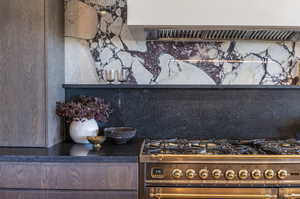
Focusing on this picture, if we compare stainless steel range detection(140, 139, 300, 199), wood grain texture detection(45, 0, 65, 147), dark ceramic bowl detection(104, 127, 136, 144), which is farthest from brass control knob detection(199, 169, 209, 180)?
wood grain texture detection(45, 0, 65, 147)

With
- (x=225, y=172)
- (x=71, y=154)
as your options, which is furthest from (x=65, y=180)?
(x=225, y=172)

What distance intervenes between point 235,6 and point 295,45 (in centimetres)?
81

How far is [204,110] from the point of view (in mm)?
2068

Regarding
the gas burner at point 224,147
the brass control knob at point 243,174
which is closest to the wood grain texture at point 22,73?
the gas burner at point 224,147

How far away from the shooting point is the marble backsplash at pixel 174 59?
2.07 m

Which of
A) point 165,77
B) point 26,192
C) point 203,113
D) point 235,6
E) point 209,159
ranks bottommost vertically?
point 26,192

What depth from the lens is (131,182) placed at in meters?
1.48

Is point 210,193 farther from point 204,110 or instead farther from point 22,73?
point 22,73

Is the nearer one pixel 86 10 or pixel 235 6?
pixel 235 6

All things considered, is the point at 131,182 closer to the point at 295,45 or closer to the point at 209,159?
the point at 209,159

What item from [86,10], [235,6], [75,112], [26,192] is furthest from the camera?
[86,10]

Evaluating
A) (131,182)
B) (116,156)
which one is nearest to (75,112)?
(116,156)

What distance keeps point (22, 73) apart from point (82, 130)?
0.54 m

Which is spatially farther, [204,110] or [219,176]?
[204,110]
